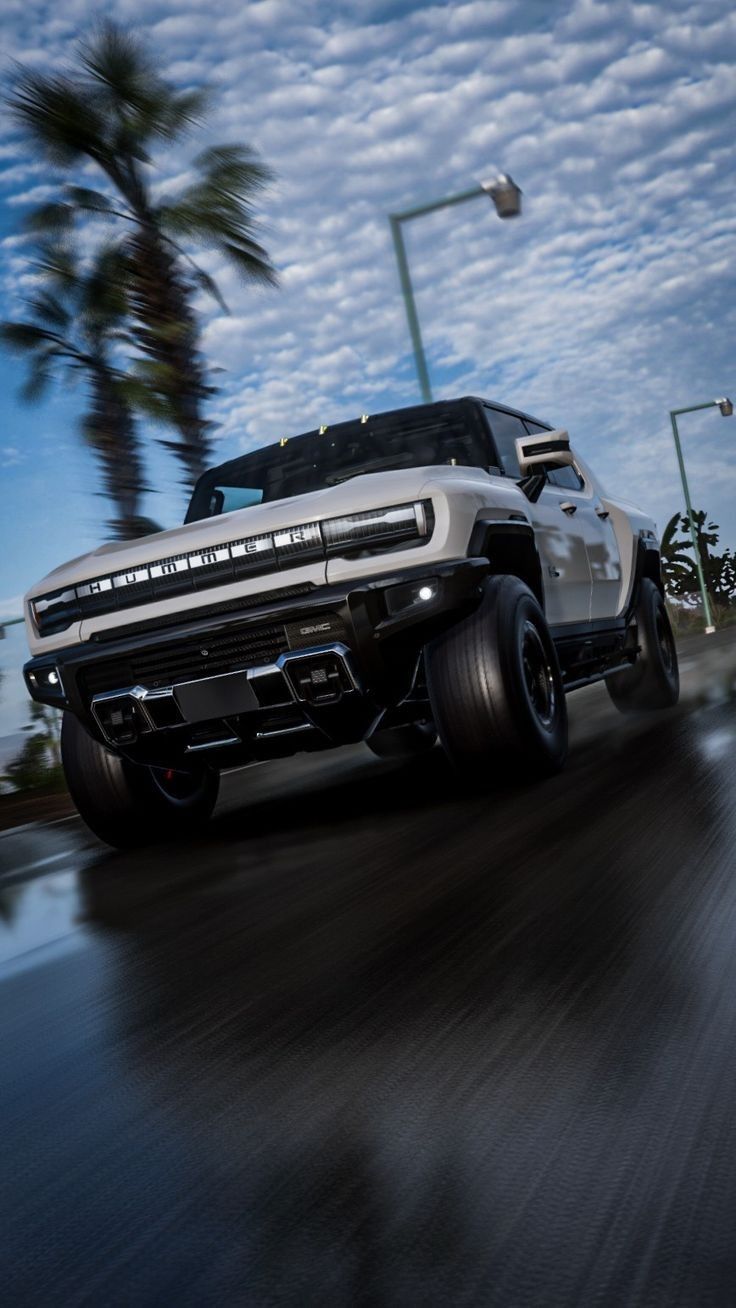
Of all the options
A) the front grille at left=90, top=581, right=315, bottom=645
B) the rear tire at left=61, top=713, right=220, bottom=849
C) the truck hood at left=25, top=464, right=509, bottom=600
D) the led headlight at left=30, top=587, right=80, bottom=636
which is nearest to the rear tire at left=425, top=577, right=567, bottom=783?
the truck hood at left=25, top=464, right=509, bottom=600

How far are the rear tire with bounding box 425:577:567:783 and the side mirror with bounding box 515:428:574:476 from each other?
0.70 metres

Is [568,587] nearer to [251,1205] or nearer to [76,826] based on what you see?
[76,826]

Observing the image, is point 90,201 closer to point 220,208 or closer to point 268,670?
point 220,208

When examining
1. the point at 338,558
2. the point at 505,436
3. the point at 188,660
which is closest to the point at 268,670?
the point at 188,660

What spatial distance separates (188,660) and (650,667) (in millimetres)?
4064

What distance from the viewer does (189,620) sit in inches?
220

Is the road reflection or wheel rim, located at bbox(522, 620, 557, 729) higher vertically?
wheel rim, located at bbox(522, 620, 557, 729)

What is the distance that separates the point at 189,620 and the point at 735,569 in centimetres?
6578

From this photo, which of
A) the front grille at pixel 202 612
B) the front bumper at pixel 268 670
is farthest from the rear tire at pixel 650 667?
the front grille at pixel 202 612

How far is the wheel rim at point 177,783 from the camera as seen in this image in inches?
255

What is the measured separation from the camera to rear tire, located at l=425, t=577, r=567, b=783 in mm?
5473

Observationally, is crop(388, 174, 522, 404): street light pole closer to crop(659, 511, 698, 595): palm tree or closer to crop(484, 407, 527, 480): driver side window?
crop(484, 407, 527, 480): driver side window

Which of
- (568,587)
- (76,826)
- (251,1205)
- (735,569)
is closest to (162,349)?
(76,826)

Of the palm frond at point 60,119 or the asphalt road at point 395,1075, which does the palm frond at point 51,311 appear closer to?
the palm frond at point 60,119
